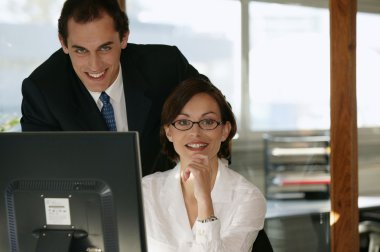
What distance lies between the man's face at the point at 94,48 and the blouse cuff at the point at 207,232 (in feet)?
2.19

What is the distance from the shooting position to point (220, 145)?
2066 mm

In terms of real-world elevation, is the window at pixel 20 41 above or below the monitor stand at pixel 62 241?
above

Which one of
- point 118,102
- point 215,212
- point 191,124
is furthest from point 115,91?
point 215,212

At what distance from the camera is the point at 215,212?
190cm

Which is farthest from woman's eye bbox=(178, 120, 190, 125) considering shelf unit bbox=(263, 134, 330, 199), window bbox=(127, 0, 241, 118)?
shelf unit bbox=(263, 134, 330, 199)

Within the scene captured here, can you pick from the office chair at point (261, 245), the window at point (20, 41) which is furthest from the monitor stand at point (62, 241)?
the window at point (20, 41)

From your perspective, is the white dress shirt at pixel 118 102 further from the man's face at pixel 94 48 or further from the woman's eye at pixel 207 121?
the woman's eye at pixel 207 121

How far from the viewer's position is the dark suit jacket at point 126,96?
82.7 inches

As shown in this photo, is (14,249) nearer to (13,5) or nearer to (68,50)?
(68,50)

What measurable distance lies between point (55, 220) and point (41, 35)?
1796 mm

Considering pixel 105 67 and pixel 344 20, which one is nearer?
pixel 105 67

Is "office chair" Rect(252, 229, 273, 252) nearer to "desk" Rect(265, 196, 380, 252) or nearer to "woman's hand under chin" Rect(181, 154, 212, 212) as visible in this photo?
"woman's hand under chin" Rect(181, 154, 212, 212)

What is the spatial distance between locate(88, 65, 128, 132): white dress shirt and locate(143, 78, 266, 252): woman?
0.68 feet

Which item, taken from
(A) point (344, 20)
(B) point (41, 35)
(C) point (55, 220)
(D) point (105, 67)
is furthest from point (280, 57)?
(C) point (55, 220)
